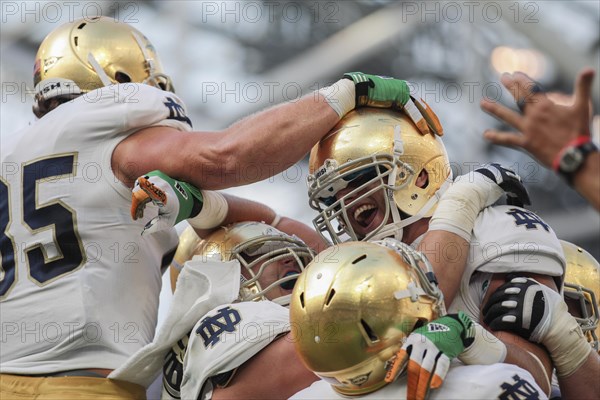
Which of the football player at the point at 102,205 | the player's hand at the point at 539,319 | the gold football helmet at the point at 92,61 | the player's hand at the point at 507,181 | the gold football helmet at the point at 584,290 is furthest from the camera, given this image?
the gold football helmet at the point at 92,61

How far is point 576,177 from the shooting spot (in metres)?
2.47

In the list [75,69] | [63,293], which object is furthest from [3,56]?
[63,293]

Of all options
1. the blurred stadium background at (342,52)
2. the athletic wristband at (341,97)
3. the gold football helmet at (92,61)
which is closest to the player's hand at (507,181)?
the athletic wristband at (341,97)

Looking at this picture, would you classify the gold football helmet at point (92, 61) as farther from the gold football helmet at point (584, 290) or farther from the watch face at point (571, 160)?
the watch face at point (571, 160)

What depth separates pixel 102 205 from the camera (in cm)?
400

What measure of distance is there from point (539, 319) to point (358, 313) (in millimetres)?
632

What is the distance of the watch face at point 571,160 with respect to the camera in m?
2.46

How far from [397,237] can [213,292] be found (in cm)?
61

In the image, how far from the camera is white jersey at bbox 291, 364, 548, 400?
2928mm

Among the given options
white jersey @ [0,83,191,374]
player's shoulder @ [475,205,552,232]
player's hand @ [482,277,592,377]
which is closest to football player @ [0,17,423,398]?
white jersey @ [0,83,191,374]

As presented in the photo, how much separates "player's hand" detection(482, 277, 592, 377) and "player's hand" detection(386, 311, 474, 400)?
367 millimetres

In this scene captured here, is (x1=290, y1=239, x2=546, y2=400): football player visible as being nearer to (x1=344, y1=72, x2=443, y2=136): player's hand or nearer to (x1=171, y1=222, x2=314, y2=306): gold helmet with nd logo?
(x1=171, y1=222, x2=314, y2=306): gold helmet with nd logo

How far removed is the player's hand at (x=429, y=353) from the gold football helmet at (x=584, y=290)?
1049 millimetres

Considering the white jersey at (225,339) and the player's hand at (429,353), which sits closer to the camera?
the player's hand at (429,353)
